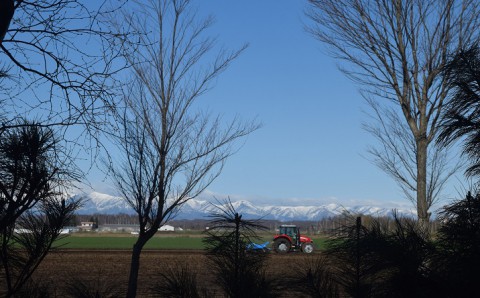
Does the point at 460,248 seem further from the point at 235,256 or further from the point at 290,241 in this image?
the point at 290,241

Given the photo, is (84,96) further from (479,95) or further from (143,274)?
(143,274)

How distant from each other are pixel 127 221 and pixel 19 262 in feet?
568

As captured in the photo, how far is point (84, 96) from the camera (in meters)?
3.69

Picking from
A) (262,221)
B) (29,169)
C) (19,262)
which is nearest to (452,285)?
(262,221)

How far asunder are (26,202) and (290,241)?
35965 mm

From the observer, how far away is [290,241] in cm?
3803

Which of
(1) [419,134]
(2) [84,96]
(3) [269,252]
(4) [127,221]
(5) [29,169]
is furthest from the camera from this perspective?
(4) [127,221]

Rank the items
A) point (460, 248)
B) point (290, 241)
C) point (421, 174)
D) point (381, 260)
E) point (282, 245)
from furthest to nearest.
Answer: point (290, 241) < point (282, 245) < point (421, 174) < point (381, 260) < point (460, 248)

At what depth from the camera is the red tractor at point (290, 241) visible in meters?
37.3

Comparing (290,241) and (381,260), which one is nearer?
(381,260)

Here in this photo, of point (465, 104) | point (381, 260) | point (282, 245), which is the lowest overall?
point (282, 245)

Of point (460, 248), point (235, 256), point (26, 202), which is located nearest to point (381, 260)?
point (460, 248)

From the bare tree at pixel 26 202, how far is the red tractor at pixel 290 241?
33324 mm

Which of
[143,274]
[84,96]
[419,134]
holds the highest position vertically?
[419,134]
